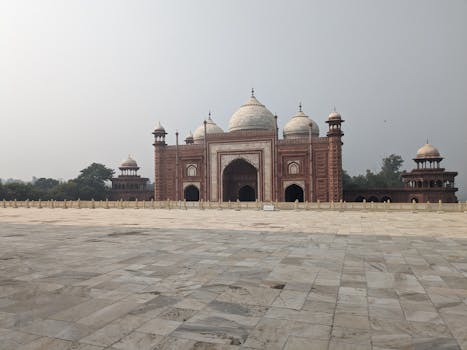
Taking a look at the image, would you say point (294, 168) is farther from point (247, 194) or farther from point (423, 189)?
point (423, 189)

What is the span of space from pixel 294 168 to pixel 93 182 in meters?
28.5

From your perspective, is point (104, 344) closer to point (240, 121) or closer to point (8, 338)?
point (8, 338)

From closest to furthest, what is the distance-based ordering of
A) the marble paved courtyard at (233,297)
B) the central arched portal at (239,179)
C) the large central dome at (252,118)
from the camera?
the marble paved courtyard at (233,297) → the central arched portal at (239,179) → the large central dome at (252,118)

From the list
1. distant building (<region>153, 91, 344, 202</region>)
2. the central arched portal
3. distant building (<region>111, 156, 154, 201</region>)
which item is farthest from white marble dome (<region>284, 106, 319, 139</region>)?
distant building (<region>111, 156, 154, 201</region>)

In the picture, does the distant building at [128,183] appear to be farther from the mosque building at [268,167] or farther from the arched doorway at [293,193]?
the arched doorway at [293,193]

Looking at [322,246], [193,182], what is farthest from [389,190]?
[322,246]

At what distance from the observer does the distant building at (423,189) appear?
3250cm

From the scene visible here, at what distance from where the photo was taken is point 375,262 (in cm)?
589

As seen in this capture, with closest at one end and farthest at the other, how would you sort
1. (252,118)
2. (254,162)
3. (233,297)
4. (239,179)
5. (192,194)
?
1. (233,297)
2. (254,162)
3. (252,118)
4. (239,179)
5. (192,194)

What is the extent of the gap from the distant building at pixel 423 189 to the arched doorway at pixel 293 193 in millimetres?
4296

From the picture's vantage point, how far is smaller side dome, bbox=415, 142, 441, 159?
35406 mm

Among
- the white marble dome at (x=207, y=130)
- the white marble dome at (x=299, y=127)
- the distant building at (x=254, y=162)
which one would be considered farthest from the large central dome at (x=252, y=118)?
the white marble dome at (x=207, y=130)

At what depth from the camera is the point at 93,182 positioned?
4650 centimetres

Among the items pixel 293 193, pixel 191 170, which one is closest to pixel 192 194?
pixel 191 170
